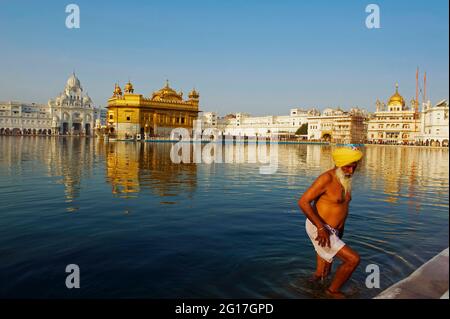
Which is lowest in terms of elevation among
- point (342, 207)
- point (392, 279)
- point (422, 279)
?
point (392, 279)

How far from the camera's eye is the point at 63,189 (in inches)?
415

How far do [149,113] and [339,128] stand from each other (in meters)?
49.9

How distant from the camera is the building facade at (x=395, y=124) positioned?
83.3m

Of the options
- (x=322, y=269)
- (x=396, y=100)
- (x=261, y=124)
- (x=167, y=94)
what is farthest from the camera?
(x=261, y=124)

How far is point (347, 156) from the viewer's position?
12.7 feet

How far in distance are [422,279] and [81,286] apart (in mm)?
3590

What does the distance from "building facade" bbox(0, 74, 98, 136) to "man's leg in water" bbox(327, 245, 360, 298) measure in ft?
415

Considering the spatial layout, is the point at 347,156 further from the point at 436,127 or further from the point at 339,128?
the point at 339,128

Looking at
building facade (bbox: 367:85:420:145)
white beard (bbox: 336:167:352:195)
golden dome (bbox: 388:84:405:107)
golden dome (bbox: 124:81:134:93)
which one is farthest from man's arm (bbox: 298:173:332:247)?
golden dome (bbox: 388:84:405:107)

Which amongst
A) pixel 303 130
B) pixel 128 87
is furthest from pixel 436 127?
pixel 128 87

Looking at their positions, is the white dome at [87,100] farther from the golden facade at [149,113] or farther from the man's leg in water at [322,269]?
the man's leg in water at [322,269]

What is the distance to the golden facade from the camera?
72438mm
